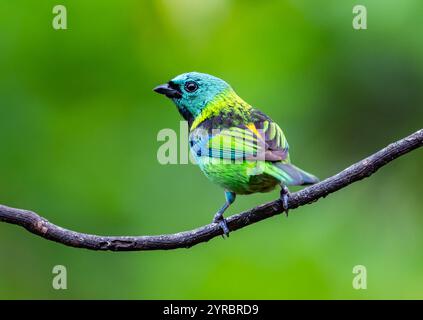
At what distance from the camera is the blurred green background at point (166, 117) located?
5531 mm

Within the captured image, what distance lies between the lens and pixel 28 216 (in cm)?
356

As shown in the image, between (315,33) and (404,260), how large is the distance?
2074mm

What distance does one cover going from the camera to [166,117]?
5.84 meters

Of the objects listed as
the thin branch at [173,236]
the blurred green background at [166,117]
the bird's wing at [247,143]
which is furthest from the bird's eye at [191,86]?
the thin branch at [173,236]

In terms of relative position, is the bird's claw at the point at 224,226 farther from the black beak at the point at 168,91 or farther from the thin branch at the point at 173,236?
the black beak at the point at 168,91

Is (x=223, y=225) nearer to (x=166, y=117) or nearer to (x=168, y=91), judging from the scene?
(x=168, y=91)

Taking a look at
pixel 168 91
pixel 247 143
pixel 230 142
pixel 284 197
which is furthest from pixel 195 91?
pixel 284 197

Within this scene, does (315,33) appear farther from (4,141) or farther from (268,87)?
(4,141)

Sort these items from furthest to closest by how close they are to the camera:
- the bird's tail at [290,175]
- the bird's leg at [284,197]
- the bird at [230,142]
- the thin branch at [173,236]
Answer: the bird at [230,142]
the bird's leg at [284,197]
the bird's tail at [290,175]
the thin branch at [173,236]

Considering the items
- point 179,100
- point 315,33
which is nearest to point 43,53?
point 179,100

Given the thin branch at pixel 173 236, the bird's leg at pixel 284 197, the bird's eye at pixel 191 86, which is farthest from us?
the bird's eye at pixel 191 86

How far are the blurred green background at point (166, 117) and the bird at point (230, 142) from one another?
65cm

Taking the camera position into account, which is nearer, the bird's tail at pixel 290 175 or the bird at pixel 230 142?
the bird's tail at pixel 290 175

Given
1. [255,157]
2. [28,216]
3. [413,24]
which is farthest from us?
[413,24]
